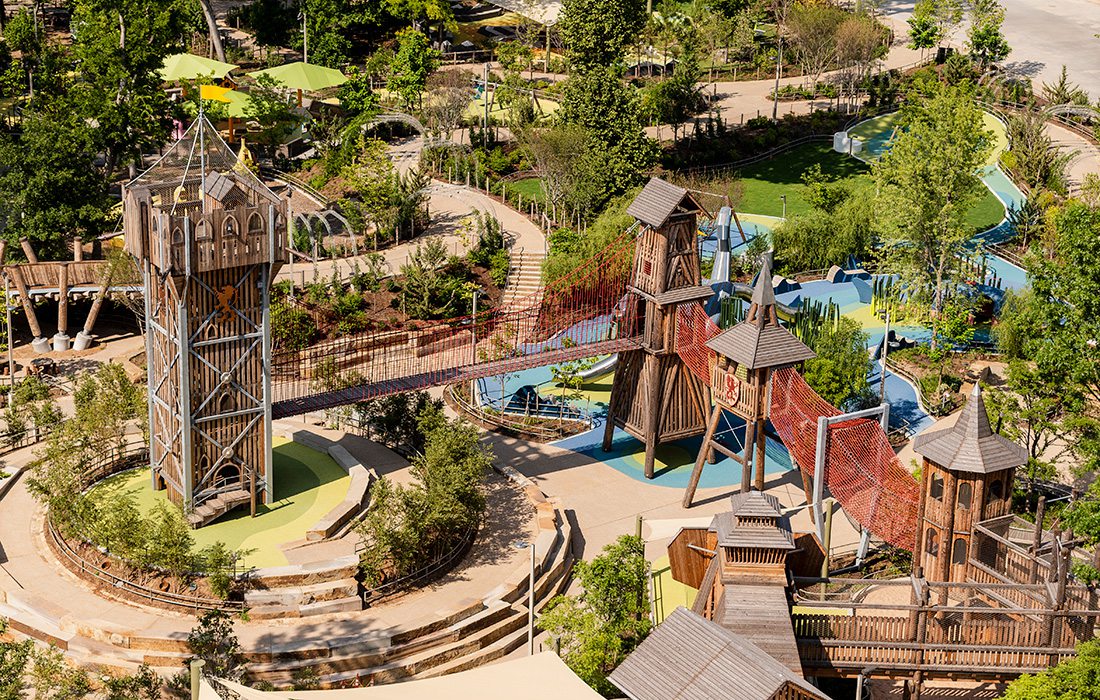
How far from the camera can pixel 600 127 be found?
63438 millimetres

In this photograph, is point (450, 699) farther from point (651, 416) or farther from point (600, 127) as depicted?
point (600, 127)

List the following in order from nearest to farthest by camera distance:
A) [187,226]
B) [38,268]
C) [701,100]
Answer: [187,226] → [38,268] → [701,100]

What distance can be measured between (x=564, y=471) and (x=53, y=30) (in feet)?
171

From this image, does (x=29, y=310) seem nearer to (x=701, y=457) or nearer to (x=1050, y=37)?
(x=701, y=457)

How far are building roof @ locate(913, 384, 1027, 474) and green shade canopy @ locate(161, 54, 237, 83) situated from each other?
46981mm

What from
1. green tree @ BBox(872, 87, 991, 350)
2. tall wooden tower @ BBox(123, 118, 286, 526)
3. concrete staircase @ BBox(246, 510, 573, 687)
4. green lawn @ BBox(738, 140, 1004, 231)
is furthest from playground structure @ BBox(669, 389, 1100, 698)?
green lawn @ BBox(738, 140, 1004, 231)

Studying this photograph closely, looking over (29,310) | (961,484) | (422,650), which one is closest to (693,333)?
(961,484)

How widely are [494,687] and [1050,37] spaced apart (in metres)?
68.5

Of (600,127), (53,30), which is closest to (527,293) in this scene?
(600,127)

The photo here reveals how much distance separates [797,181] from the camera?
69.8 metres

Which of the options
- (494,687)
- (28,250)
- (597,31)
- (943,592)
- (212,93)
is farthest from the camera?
(212,93)

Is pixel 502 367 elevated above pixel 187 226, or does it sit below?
below

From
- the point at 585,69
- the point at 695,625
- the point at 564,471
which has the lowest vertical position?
the point at 564,471

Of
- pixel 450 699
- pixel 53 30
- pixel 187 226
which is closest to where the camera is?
pixel 450 699
